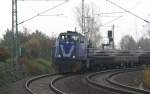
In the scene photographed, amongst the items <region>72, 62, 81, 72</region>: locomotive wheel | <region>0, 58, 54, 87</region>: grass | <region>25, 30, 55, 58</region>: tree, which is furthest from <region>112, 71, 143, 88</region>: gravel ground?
<region>25, 30, 55, 58</region>: tree

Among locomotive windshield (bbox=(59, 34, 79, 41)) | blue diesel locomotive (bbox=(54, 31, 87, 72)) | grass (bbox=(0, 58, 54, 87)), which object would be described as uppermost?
locomotive windshield (bbox=(59, 34, 79, 41))

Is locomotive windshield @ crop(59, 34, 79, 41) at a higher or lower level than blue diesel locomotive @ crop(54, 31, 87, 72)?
higher

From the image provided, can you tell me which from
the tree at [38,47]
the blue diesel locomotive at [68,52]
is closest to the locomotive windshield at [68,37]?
the blue diesel locomotive at [68,52]

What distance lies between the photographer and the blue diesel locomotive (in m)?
37.0

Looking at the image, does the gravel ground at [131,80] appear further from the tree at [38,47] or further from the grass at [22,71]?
the tree at [38,47]

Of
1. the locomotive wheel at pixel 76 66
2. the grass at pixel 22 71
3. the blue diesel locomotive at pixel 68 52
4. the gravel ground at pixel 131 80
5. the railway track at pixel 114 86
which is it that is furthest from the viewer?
the locomotive wheel at pixel 76 66

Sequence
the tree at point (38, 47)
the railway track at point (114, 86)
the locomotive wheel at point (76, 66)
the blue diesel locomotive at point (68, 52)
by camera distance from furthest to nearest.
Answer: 1. the tree at point (38, 47)
2. the locomotive wheel at point (76, 66)
3. the blue diesel locomotive at point (68, 52)
4. the railway track at point (114, 86)

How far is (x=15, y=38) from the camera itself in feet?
118

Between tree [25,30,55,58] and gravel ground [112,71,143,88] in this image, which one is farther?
tree [25,30,55,58]

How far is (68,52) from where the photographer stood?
1464 inches

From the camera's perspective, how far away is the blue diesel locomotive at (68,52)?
37.0 m

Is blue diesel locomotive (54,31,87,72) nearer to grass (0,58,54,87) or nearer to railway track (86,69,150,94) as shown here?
grass (0,58,54,87)

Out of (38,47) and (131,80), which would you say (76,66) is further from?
(38,47)

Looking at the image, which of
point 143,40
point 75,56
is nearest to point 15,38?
point 75,56
